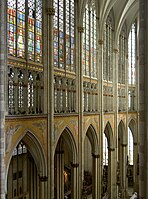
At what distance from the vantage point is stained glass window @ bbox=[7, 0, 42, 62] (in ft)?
47.5

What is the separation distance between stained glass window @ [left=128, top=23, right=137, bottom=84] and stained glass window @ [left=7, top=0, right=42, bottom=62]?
1506 centimetres

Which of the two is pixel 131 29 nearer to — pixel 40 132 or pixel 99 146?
pixel 99 146

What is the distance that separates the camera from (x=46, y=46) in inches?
647

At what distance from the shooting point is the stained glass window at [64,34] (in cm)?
1789

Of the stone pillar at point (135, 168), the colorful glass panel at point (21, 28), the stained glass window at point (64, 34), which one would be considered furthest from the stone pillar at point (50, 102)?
the stone pillar at point (135, 168)

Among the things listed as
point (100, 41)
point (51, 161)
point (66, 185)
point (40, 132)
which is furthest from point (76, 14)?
point (66, 185)

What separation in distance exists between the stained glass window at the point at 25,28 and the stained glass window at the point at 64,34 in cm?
174

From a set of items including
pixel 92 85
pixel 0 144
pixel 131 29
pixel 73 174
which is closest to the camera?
pixel 0 144

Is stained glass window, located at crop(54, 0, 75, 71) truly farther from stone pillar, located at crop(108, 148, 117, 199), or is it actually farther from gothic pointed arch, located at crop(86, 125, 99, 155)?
stone pillar, located at crop(108, 148, 117, 199)

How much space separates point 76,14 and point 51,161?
10083mm

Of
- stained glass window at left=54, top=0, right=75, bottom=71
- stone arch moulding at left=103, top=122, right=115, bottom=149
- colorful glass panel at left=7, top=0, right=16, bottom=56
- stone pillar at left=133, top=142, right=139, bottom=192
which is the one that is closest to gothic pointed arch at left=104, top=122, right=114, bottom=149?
stone arch moulding at left=103, top=122, right=115, bottom=149

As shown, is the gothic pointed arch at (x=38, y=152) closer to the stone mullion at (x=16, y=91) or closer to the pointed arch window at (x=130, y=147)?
the stone mullion at (x=16, y=91)

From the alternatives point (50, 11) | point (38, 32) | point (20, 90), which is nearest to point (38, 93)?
point (20, 90)

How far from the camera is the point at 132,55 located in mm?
29719
